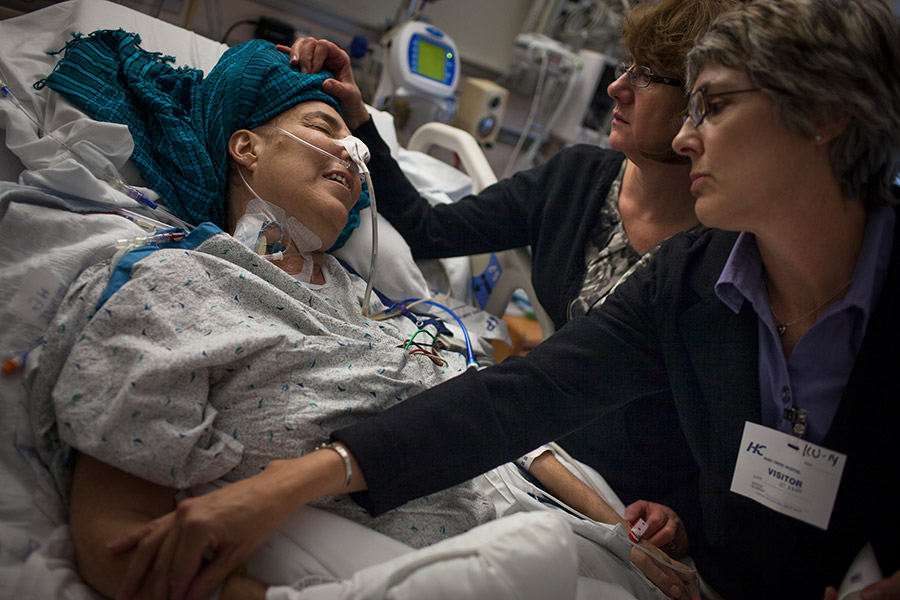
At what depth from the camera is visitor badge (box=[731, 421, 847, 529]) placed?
0.98 meters

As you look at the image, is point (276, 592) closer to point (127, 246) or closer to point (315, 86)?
point (127, 246)

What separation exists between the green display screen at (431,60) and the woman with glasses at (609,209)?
3.77 feet

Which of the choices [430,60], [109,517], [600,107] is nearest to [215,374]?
[109,517]

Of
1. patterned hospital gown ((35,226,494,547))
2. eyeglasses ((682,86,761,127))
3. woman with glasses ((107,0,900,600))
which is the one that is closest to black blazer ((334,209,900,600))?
woman with glasses ((107,0,900,600))

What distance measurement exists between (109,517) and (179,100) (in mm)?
1094

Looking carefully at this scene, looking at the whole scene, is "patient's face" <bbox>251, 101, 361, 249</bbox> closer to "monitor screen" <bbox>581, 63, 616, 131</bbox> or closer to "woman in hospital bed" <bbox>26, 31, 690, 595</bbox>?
"woman in hospital bed" <bbox>26, 31, 690, 595</bbox>

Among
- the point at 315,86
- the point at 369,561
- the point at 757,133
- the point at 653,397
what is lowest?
the point at 369,561

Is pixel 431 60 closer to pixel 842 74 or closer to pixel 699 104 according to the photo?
pixel 699 104

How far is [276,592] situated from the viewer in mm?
805

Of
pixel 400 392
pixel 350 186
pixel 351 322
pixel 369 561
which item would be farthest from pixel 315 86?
pixel 369 561

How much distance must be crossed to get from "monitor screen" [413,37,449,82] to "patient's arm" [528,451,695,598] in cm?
200

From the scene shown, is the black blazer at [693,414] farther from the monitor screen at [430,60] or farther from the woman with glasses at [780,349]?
the monitor screen at [430,60]

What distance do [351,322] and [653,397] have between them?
0.74m

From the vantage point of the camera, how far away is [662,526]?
4.28 feet
